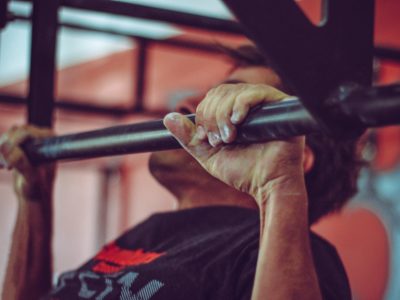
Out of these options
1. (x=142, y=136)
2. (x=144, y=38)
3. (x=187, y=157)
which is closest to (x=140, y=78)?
(x=144, y=38)

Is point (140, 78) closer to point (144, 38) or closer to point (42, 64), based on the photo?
point (144, 38)

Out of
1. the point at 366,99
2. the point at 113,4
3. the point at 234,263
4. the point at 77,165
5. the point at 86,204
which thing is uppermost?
the point at 113,4

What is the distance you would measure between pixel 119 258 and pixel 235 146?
50 centimetres

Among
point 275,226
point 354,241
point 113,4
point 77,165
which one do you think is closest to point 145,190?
point 77,165

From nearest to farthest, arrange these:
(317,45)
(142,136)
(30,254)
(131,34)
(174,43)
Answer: (317,45) < (142,136) < (30,254) < (131,34) < (174,43)

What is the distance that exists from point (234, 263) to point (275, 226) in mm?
239

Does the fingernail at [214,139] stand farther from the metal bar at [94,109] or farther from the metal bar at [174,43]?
the metal bar at [94,109]

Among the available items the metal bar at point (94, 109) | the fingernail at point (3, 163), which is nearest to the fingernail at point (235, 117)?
the fingernail at point (3, 163)

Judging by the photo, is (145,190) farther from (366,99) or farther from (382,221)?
(366,99)

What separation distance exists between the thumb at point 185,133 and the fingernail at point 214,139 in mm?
20

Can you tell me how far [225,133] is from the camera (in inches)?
28.9

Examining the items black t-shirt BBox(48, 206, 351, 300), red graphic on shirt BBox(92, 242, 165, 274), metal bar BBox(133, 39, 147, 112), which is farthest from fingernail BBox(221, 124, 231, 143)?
metal bar BBox(133, 39, 147, 112)

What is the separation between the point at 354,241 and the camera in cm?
284

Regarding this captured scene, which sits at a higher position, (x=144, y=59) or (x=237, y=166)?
(x=144, y=59)
